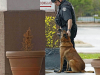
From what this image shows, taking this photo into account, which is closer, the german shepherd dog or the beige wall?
the beige wall

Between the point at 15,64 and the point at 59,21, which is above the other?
the point at 59,21

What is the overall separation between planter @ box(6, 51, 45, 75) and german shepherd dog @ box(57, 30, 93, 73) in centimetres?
170

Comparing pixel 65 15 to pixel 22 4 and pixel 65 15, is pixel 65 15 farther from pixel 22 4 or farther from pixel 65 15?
pixel 22 4

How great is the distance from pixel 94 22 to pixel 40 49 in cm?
2480

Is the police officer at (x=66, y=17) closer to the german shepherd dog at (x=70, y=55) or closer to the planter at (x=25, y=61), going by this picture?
the german shepherd dog at (x=70, y=55)

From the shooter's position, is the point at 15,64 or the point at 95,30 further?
the point at 95,30

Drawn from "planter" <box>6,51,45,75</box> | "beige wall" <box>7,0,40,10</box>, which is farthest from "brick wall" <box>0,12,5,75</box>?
"planter" <box>6,51,45,75</box>

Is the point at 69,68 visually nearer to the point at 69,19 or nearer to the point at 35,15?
the point at 69,19

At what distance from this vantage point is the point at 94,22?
29547mm

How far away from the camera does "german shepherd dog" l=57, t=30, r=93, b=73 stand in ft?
21.4

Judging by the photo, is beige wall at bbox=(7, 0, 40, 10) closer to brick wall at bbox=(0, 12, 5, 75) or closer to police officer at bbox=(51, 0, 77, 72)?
brick wall at bbox=(0, 12, 5, 75)

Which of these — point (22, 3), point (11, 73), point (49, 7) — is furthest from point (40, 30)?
point (49, 7)

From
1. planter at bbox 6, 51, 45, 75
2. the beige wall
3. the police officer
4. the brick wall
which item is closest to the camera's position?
planter at bbox 6, 51, 45, 75

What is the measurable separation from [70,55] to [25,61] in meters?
1.95
